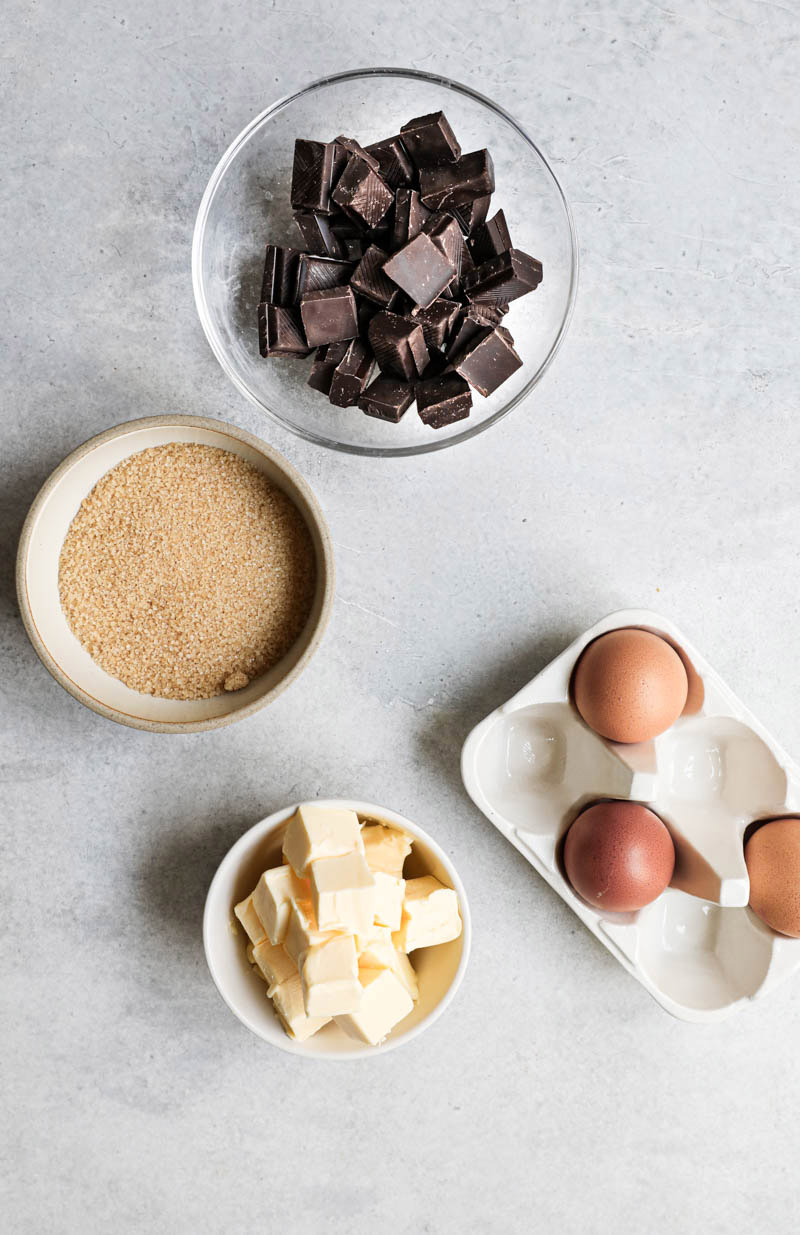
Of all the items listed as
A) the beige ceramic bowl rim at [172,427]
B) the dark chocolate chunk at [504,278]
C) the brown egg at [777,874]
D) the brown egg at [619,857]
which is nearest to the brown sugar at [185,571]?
the beige ceramic bowl rim at [172,427]

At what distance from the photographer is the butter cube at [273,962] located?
3.96ft

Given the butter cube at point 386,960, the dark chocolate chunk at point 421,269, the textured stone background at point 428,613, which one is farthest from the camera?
the textured stone background at point 428,613

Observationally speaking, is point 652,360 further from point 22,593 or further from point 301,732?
point 22,593

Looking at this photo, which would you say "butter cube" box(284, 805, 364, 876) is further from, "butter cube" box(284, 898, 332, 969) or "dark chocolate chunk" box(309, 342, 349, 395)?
"dark chocolate chunk" box(309, 342, 349, 395)

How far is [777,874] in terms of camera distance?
1.23 meters

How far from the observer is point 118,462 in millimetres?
1240

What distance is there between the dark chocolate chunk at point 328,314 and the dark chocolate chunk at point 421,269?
0.07 metres

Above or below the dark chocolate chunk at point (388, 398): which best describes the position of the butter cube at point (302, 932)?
below

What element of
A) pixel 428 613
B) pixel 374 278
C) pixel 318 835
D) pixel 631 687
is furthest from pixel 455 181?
pixel 318 835

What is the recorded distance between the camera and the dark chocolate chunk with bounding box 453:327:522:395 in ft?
3.72

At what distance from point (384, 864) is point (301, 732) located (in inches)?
9.7

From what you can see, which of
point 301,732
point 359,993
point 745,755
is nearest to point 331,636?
point 301,732

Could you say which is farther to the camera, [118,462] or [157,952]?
[157,952]

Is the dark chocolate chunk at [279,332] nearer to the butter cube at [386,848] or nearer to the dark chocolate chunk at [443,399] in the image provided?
the dark chocolate chunk at [443,399]
